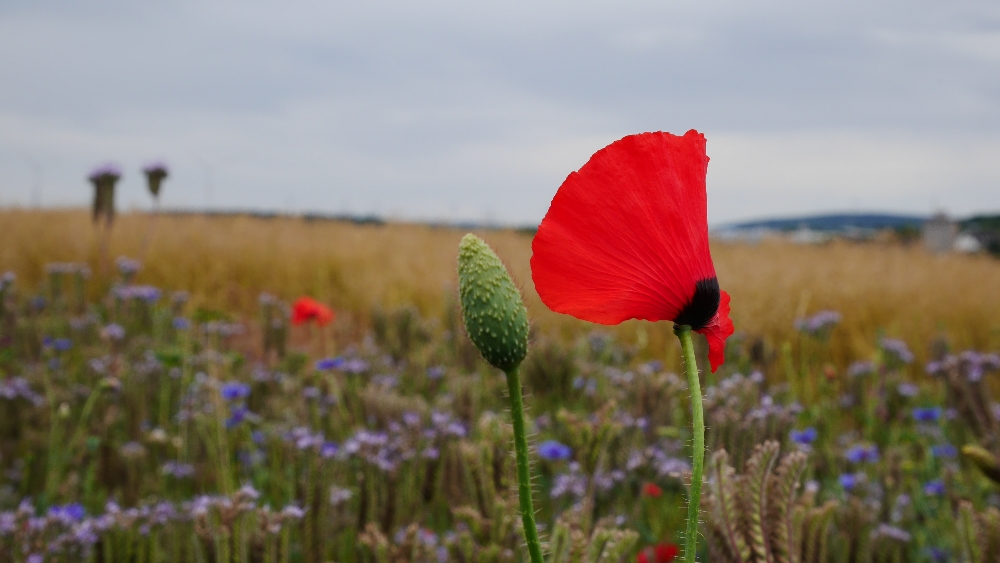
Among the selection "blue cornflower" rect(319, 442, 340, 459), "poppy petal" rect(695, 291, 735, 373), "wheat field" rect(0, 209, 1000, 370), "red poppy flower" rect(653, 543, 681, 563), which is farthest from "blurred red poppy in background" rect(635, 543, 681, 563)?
"wheat field" rect(0, 209, 1000, 370)

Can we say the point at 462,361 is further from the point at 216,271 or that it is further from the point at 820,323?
the point at 216,271

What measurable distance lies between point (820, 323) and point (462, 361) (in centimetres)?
168

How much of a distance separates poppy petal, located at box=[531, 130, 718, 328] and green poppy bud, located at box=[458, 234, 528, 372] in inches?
1.2

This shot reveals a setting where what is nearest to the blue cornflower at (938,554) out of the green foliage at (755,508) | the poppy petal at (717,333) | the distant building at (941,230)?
the green foliage at (755,508)

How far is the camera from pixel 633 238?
1.96 feet

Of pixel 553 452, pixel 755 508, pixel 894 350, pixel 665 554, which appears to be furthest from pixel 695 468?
pixel 894 350

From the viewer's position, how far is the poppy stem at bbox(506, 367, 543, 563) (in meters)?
0.55

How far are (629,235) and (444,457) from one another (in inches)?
55.5

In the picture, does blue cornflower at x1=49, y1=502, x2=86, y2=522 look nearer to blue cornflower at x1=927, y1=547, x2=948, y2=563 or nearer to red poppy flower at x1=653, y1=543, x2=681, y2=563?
red poppy flower at x1=653, y1=543, x2=681, y2=563

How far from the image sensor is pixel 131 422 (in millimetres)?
2848

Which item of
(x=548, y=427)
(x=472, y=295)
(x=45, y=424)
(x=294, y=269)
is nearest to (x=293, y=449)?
(x=548, y=427)

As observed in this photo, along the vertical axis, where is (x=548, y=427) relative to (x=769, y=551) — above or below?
below

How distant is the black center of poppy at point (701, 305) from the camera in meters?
0.62

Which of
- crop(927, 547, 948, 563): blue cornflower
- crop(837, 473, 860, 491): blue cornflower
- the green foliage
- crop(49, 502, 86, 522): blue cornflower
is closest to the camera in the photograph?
the green foliage
